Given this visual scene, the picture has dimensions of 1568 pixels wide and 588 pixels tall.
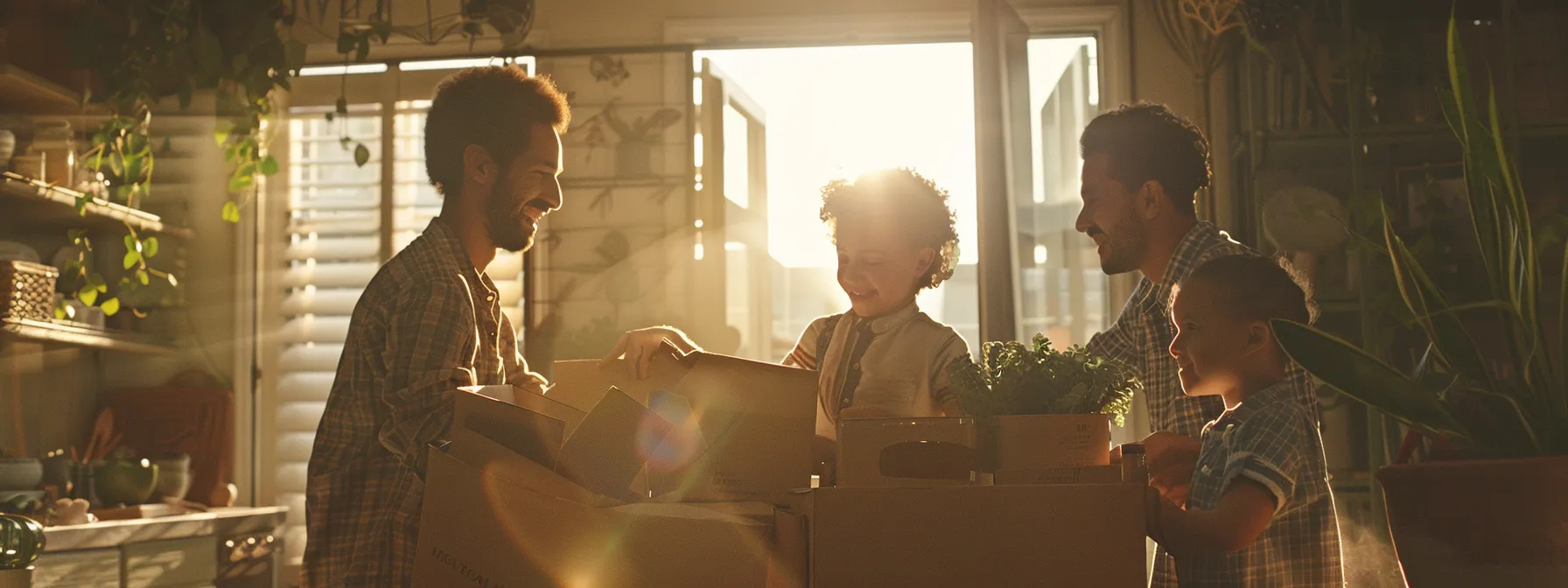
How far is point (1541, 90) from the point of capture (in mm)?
3422

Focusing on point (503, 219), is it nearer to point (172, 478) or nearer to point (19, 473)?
point (19, 473)

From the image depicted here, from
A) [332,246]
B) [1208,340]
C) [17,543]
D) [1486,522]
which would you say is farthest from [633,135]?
[1486,522]

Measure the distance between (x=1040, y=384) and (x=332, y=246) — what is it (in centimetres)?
345

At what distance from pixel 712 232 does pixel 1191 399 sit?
96.1 inches

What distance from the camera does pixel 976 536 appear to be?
124 cm

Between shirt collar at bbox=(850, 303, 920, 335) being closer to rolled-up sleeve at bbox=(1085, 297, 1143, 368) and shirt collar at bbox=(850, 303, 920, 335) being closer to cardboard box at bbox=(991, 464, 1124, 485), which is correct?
rolled-up sleeve at bbox=(1085, 297, 1143, 368)

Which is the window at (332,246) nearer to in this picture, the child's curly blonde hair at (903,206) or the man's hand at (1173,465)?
the child's curly blonde hair at (903,206)

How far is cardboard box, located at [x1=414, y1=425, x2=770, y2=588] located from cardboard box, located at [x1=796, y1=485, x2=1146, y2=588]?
77mm

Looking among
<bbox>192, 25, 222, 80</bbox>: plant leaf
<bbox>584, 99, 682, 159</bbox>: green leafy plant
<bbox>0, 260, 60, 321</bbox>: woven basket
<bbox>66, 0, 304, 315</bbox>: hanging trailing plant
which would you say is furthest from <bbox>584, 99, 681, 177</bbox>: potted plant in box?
<bbox>0, 260, 60, 321</bbox>: woven basket

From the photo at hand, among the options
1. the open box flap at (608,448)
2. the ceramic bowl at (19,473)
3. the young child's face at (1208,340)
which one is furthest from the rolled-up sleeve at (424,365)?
the ceramic bowl at (19,473)

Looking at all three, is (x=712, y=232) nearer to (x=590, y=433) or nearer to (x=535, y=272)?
(x=535, y=272)

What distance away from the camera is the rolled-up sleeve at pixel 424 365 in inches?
69.4

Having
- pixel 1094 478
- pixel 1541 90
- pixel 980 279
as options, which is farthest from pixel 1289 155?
pixel 1094 478

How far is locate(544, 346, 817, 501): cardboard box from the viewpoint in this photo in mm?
1476
